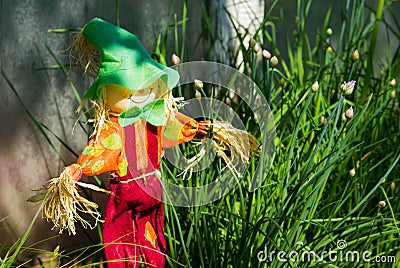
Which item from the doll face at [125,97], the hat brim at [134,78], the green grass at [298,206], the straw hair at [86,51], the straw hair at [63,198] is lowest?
the green grass at [298,206]

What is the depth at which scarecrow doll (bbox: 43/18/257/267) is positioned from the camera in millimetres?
1972

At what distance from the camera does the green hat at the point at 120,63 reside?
198 centimetres

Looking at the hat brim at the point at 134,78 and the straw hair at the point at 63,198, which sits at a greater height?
the hat brim at the point at 134,78

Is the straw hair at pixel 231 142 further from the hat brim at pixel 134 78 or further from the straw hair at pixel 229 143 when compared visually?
the hat brim at pixel 134 78

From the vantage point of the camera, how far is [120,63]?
200 centimetres

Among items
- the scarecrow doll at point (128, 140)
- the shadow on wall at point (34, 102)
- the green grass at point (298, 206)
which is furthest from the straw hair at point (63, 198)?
the shadow on wall at point (34, 102)

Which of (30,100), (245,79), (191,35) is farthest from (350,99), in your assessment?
(30,100)

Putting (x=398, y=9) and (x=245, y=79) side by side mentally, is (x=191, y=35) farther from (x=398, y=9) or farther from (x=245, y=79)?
(x=398, y=9)

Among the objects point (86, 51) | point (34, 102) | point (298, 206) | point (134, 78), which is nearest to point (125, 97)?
point (134, 78)

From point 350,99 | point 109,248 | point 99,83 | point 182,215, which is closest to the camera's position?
point 99,83

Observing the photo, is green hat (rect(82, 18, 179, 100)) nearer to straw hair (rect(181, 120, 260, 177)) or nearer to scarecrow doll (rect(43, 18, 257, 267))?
scarecrow doll (rect(43, 18, 257, 267))

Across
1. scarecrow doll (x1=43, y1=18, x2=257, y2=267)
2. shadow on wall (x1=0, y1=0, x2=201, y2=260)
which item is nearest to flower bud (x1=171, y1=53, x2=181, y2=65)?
scarecrow doll (x1=43, y1=18, x2=257, y2=267)

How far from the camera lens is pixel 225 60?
3252 millimetres

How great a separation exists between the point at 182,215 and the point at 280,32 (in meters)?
1.68
